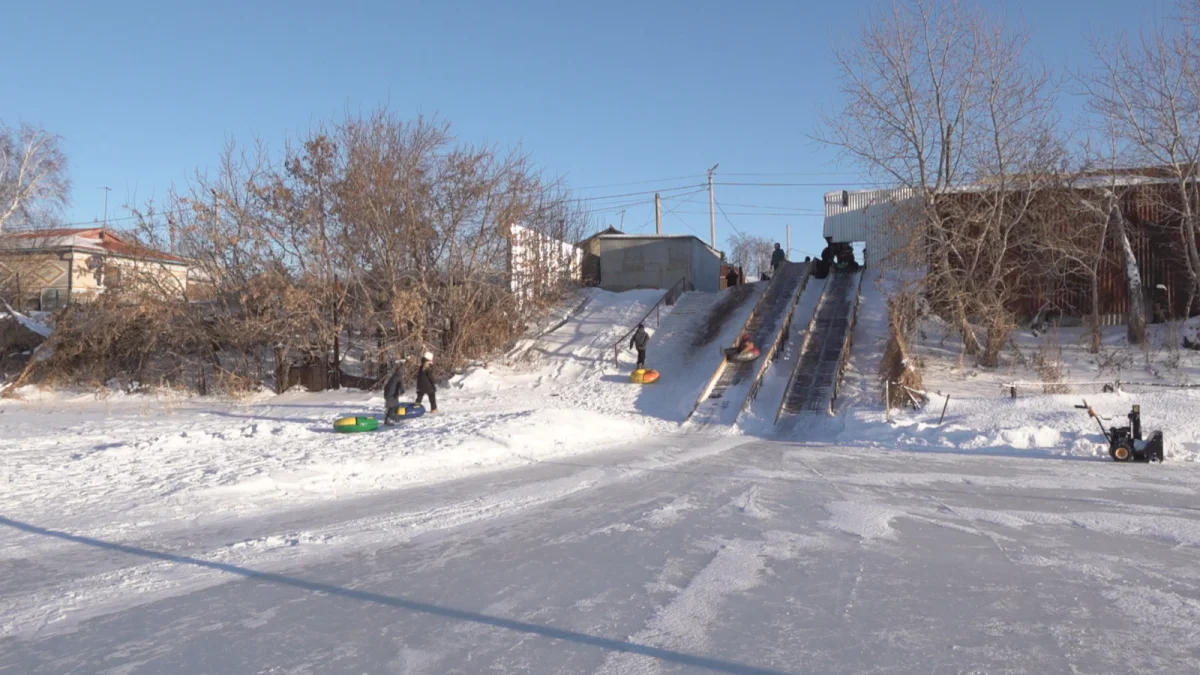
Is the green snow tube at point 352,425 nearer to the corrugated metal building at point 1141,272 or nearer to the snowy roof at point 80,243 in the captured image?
the snowy roof at point 80,243

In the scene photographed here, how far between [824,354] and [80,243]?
43.1 metres

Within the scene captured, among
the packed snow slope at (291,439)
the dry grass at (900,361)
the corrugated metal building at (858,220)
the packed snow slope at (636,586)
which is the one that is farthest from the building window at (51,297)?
the dry grass at (900,361)

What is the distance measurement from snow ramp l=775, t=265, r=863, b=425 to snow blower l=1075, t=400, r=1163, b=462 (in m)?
6.37

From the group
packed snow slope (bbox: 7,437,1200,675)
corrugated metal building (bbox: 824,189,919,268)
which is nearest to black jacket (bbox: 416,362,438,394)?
packed snow slope (bbox: 7,437,1200,675)

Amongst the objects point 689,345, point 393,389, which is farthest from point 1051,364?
point 393,389

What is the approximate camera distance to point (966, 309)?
2475cm

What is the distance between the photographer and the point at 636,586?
6727 mm

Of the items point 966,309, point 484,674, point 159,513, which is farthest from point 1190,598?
point 966,309

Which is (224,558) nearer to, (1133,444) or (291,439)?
(291,439)

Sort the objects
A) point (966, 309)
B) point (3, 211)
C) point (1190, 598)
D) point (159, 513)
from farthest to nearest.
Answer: point (3, 211), point (966, 309), point (159, 513), point (1190, 598)

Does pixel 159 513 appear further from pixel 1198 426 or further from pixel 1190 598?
pixel 1198 426

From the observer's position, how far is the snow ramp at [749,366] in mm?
19781

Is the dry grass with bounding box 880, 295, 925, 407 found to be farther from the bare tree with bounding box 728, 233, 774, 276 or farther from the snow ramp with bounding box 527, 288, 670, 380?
the bare tree with bounding box 728, 233, 774, 276

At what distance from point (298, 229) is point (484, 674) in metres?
23.1
